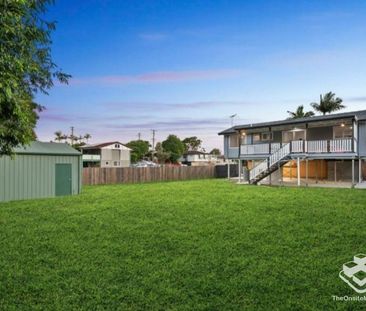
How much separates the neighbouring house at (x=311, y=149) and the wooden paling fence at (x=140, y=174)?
6158mm

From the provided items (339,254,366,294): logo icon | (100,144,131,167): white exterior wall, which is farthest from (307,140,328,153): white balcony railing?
(100,144,131,167): white exterior wall

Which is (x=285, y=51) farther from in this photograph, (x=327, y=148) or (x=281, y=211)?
(x=281, y=211)

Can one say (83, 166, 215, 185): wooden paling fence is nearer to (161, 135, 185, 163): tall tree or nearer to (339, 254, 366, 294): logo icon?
(339, 254, 366, 294): logo icon

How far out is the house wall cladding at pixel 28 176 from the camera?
15.2m

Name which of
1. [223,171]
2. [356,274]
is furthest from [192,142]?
[356,274]

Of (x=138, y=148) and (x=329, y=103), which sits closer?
(x=329, y=103)

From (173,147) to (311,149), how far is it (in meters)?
62.5

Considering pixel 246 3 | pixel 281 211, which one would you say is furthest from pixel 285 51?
pixel 281 211

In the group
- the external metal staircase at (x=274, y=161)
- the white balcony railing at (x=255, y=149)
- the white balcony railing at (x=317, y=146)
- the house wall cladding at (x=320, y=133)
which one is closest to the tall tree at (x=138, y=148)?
the white balcony railing at (x=255, y=149)

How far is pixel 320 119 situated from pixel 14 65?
2023cm

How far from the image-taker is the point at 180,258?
622 cm

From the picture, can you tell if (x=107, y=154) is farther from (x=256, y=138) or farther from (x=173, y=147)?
(x=256, y=138)

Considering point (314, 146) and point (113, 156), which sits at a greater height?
point (113, 156)

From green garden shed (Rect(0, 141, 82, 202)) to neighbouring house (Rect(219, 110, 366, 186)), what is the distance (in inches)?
468
